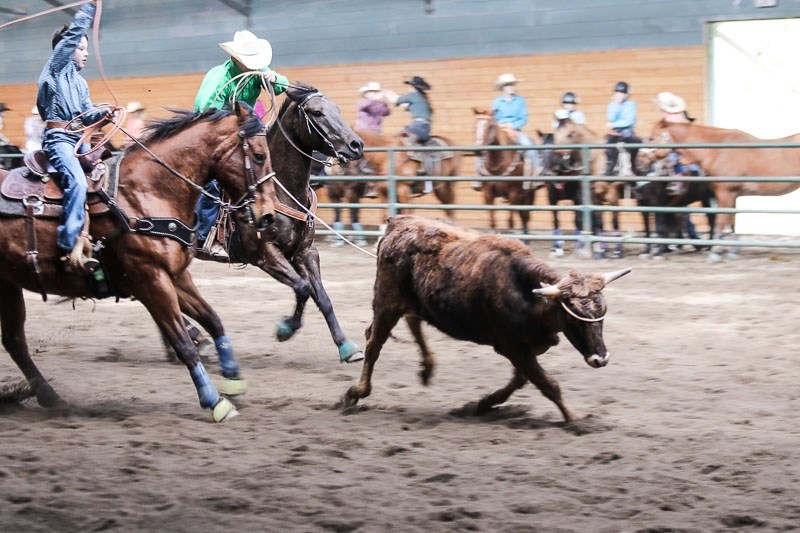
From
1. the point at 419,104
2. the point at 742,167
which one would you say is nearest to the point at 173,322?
the point at 742,167

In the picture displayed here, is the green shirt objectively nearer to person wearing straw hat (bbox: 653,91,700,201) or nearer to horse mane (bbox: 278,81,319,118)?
horse mane (bbox: 278,81,319,118)

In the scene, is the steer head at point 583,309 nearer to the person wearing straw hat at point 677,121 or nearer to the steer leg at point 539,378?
the steer leg at point 539,378

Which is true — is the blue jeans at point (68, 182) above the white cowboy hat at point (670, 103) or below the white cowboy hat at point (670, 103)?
below

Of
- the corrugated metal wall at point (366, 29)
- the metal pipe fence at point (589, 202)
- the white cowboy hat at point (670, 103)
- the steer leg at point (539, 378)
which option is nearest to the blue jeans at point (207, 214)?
the steer leg at point (539, 378)

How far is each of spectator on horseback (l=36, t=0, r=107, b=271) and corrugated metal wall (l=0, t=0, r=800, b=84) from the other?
34.0ft

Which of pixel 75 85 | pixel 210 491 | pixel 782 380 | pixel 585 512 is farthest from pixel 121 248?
pixel 782 380

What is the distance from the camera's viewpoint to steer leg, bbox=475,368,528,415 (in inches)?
232

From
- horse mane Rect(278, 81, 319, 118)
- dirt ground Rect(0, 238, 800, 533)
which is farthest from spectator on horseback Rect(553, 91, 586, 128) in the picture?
horse mane Rect(278, 81, 319, 118)

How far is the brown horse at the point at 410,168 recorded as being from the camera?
14523 millimetres

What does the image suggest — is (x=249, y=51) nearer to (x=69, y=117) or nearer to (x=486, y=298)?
(x=69, y=117)

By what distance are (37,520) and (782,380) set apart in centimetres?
462

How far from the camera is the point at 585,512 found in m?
4.36

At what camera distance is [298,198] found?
301 inches

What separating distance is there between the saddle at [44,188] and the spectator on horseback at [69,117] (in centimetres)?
8
